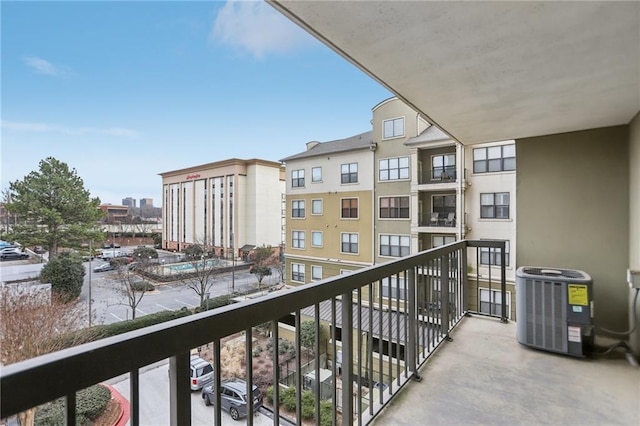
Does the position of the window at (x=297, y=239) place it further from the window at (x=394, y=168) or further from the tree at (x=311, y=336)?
the tree at (x=311, y=336)

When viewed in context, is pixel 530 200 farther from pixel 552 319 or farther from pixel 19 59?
pixel 19 59

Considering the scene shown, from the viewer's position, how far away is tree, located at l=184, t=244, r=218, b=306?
343 inches

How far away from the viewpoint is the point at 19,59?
716 centimetres

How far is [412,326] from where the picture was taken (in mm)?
1876

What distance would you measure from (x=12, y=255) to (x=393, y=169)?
9.76 meters

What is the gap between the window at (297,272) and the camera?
39.8 ft

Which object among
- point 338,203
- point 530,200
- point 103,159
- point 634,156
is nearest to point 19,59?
point 103,159

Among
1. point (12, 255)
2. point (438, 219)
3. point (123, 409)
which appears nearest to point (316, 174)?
point (438, 219)

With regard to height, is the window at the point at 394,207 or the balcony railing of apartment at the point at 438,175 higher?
A: the balcony railing of apartment at the point at 438,175

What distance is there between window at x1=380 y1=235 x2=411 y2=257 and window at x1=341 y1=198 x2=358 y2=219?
1347mm

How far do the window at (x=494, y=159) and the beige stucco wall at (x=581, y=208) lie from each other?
623 cm

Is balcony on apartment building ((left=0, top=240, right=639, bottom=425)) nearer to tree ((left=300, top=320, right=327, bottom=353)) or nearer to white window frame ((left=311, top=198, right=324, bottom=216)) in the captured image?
tree ((left=300, top=320, right=327, bottom=353))

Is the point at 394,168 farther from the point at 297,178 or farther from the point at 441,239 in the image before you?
Result: the point at 297,178

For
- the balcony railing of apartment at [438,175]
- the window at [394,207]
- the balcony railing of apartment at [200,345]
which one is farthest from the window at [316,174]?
the balcony railing of apartment at [200,345]
